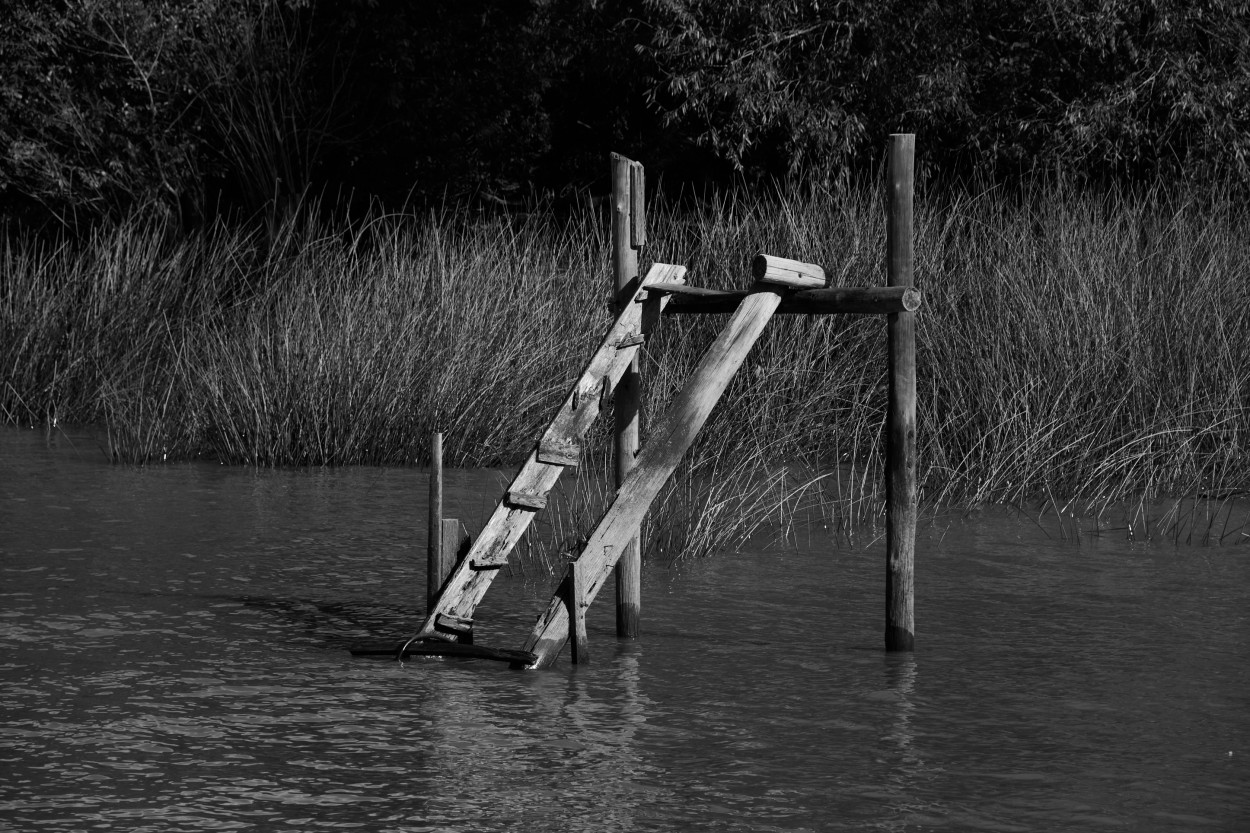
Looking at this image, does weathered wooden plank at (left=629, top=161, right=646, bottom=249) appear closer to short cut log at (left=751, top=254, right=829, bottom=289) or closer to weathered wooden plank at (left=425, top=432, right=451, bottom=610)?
short cut log at (left=751, top=254, right=829, bottom=289)

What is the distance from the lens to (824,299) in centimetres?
668

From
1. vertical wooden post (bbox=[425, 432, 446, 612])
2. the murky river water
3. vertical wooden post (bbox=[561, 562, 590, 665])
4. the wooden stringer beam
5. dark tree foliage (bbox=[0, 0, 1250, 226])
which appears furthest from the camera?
dark tree foliage (bbox=[0, 0, 1250, 226])

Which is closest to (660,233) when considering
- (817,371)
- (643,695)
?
(817,371)

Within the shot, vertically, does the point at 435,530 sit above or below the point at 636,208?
below

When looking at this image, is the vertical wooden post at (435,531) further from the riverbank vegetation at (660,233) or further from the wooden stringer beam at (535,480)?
the riverbank vegetation at (660,233)

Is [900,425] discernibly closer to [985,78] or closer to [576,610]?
[576,610]

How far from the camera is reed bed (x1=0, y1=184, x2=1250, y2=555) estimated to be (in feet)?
33.9

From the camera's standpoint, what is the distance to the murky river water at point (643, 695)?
4832mm

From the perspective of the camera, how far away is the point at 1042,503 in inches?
404

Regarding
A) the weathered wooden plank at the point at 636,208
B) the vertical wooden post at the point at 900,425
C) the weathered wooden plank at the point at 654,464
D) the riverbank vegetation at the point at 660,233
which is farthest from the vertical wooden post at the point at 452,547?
the riverbank vegetation at the point at 660,233

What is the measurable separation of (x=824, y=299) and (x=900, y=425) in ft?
1.85

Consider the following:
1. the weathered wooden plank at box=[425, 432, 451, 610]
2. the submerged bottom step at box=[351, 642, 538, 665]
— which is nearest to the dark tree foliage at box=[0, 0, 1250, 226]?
the weathered wooden plank at box=[425, 432, 451, 610]

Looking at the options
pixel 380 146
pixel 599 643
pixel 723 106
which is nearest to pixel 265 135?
pixel 380 146

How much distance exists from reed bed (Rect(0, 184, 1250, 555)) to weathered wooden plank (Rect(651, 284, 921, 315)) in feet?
6.99
